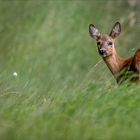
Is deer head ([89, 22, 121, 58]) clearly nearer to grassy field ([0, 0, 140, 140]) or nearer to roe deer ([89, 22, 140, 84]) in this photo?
roe deer ([89, 22, 140, 84])

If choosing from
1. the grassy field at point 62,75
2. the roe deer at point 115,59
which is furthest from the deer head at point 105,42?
the grassy field at point 62,75

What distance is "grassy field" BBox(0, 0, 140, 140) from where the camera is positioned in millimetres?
6043

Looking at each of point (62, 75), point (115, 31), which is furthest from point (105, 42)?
point (62, 75)

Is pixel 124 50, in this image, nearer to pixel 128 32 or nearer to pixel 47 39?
pixel 128 32

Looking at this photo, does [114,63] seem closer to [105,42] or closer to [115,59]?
[115,59]

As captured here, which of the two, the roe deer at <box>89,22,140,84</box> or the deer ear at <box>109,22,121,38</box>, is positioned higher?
the deer ear at <box>109,22,121,38</box>

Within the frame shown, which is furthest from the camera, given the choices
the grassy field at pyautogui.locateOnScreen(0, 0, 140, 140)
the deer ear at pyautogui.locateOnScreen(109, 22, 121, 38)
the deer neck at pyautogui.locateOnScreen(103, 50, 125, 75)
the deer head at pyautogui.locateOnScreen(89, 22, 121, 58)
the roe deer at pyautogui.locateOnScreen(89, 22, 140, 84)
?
the deer ear at pyautogui.locateOnScreen(109, 22, 121, 38)

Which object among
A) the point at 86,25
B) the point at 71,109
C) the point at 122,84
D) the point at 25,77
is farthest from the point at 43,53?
the point at 71,109

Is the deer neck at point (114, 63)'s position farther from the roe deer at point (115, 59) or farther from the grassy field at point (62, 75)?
the grassy field at point (62, 75)

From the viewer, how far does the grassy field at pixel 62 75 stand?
6.04 metres

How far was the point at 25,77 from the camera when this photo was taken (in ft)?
28.4

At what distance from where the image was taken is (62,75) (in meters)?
11.4

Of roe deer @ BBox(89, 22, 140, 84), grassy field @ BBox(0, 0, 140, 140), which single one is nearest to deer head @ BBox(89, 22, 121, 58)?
roe deer @ BBox(89, 22, 140, 84)

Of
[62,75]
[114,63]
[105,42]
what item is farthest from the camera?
[62,75]
